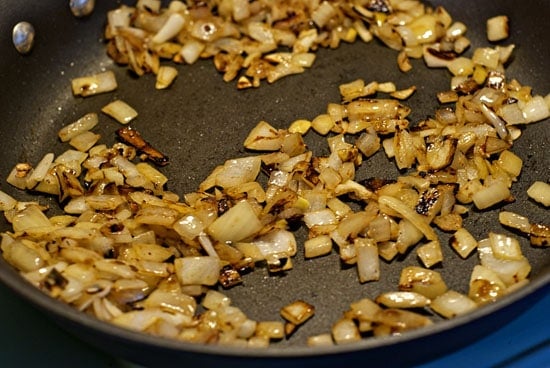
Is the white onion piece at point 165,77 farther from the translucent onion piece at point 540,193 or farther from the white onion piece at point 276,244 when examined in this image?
the translucent onion piece at point 540,193

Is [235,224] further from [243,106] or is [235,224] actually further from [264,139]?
[243,106]

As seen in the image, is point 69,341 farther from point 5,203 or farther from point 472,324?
point 472,324

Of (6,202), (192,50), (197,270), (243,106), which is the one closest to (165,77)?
(192,50)

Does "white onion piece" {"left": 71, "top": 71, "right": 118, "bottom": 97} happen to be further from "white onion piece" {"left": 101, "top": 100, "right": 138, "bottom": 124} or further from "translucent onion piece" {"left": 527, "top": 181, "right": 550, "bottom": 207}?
"translucent onion piece" {"left": 527, "top": 181, "right": 550, "bottom": 207}

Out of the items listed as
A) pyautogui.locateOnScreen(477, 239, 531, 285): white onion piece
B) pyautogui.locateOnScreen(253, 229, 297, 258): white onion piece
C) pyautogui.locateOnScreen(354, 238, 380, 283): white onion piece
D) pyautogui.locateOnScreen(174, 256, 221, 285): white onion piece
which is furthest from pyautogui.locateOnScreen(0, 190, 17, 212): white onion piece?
pyautogui.locateOnScreen(477, 239, 531, 285): white onion piece

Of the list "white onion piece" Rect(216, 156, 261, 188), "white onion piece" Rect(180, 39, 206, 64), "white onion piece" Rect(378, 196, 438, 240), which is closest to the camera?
"white onion piece" Rect(378, 196, 438, 240)

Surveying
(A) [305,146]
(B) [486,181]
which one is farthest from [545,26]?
(A) [305,146]

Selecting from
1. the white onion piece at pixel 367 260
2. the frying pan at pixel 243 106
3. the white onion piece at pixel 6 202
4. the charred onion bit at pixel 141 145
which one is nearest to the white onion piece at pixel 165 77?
the frying pan at pixel 243 106
